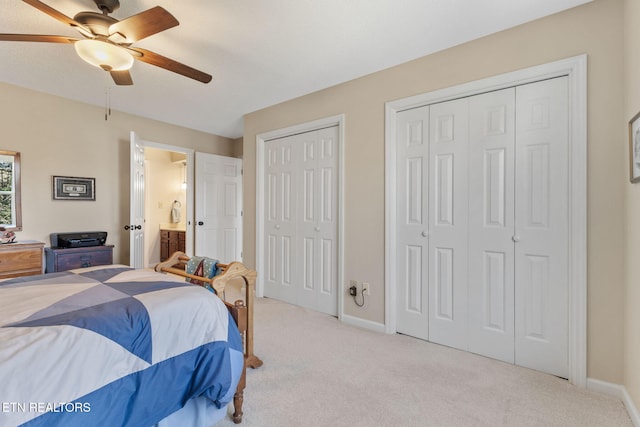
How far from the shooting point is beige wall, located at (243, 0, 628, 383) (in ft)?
6.03

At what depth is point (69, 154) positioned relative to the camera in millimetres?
3504

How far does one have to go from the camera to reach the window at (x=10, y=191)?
305 centimetres

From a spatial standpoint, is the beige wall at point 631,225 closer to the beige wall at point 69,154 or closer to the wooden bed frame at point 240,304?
the wooden bed frame at point 240,304

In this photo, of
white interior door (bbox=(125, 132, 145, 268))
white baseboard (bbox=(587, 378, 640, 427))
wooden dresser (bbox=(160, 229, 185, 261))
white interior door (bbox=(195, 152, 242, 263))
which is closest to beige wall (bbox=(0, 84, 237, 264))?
white interior door (bbox=(125, 132, 145, 268))

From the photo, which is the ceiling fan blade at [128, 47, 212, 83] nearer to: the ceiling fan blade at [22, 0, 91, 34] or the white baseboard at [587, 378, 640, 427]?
the ceiling fan blade at [22, 0, 91, 34]

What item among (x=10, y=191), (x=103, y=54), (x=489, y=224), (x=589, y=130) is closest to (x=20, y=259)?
(x=10, y=191)

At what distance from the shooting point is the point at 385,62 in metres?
2.65

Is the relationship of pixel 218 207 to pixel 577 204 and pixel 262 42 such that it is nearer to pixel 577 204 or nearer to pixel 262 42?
pixel 262 42

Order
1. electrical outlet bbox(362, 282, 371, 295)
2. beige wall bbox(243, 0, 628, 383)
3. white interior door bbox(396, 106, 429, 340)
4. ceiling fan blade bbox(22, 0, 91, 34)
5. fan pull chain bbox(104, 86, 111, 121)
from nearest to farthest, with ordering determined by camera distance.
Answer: ceiling fan blade bbox(22, 0, 91, 34)
beige wall bbox(243, 0, 628, 383)
white interior door bbox(396, 106, 429, 340)
electrical outlet bbox(362, 282, 371, 295)
fan pull chain bbox(104, 86, 111, 121)

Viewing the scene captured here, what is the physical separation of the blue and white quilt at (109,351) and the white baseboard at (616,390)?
2.11 meters

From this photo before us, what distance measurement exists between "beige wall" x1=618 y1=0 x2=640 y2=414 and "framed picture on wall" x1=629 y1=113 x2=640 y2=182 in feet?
0.17

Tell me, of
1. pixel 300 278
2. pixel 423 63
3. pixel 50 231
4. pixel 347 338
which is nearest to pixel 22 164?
pixel 50 231

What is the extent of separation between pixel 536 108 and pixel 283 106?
8.29 feet

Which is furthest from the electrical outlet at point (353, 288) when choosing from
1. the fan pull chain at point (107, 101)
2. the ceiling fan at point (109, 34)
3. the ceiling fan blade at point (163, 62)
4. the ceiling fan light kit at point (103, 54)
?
the fan pull chain at point (107, 101)
